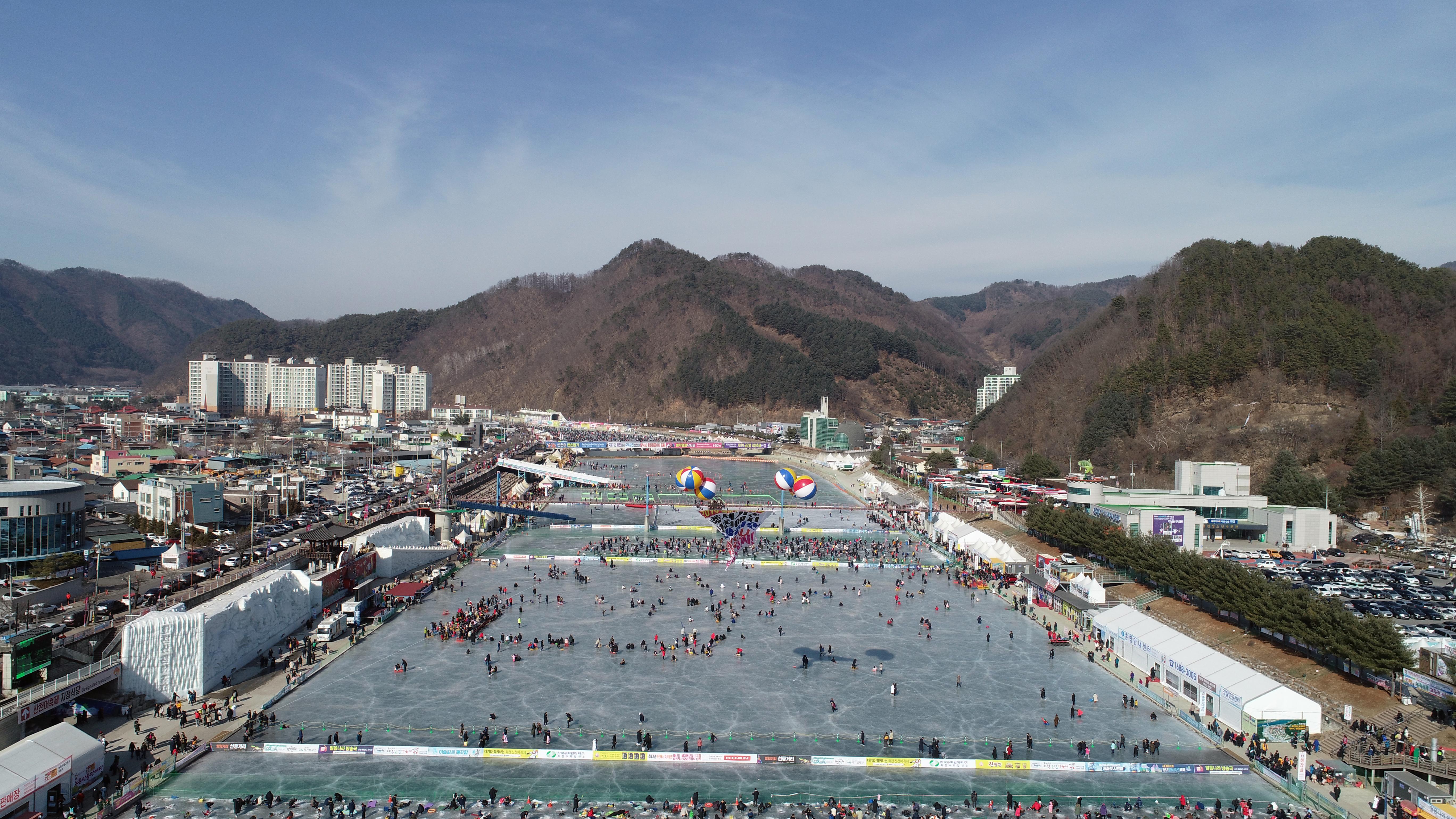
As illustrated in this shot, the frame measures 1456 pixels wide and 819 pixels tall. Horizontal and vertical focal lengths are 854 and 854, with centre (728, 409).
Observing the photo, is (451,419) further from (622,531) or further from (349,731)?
(349,731)

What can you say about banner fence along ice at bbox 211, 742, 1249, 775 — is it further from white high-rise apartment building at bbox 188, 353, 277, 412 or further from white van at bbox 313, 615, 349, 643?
white high-rise apartment building at bbox 188, 353, 277, 412

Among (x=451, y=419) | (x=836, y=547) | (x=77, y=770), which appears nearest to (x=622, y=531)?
(x=836, y=547)

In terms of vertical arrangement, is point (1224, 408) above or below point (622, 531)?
above

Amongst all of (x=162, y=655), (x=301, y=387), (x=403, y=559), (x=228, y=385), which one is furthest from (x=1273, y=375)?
(x=228, y=385)

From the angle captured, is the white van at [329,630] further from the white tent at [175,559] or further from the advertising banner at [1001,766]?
the advertising banner at [1001,766]

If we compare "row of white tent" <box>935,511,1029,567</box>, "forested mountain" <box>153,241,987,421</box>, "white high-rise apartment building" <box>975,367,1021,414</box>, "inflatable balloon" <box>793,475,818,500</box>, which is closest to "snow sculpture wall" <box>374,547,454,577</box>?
"inflatable balloon" <box>793,475,818,500</box>

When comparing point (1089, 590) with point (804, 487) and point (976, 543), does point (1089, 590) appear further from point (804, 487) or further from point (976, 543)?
point (804, 487)

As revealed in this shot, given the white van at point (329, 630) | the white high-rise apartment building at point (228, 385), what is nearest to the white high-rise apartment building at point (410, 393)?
the white high-rise apartment building at point (228, 385)
